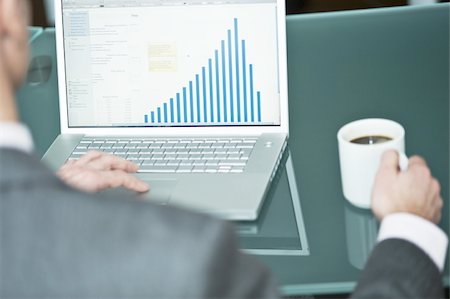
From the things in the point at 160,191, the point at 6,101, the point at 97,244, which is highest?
the point at 6,101

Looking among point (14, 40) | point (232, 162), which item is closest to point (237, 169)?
point (232, 162)

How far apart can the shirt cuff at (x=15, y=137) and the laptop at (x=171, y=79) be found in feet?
2.79

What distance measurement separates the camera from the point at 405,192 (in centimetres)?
130

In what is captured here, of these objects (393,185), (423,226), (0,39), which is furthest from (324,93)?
(0,39)

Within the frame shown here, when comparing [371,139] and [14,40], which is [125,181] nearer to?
[371,139]

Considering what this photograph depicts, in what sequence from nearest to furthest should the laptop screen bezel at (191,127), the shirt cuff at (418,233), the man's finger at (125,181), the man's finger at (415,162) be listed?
the shirt cuff at (418,233)
the man's finger at (415,162)
the man's finger at (125,181)
the laptop screen bezel at (191,127)

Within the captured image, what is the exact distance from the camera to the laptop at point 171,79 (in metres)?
1.72

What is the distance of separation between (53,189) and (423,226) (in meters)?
0.58

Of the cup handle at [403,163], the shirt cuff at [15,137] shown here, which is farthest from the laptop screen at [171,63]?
the shirt cuff at [15,137]

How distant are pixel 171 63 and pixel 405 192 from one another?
2.05 feet

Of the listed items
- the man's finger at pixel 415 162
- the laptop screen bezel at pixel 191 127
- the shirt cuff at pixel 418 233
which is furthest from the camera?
A: the laptop screen bezel at pixel 191 127

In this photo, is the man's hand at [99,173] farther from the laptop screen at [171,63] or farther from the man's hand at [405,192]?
the man's hand at [405,192]

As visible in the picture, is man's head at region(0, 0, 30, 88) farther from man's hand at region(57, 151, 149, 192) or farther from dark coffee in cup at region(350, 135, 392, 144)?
dark coffee in cup at region(350, 135, 392, 144)

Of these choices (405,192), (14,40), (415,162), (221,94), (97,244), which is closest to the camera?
(97,244)
